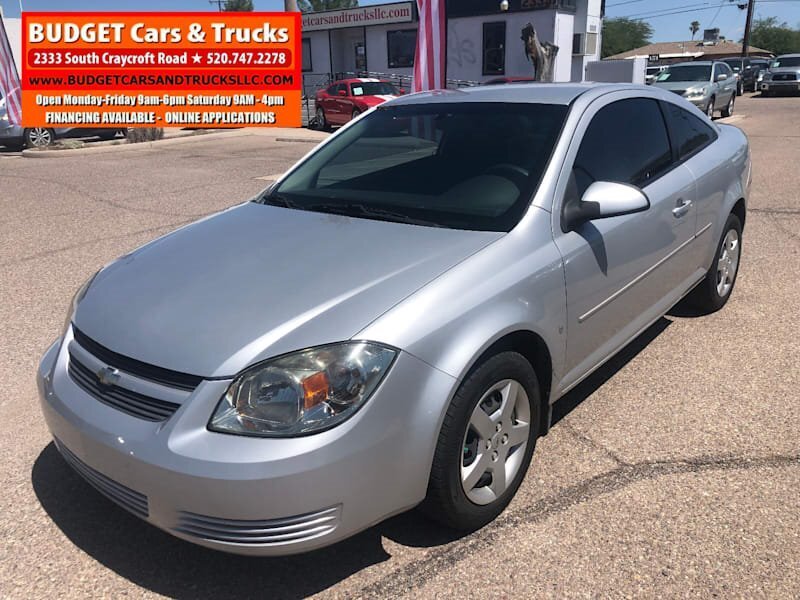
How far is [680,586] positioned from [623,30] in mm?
114567

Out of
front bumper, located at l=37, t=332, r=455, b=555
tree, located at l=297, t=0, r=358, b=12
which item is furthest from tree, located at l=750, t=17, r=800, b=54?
front bumper, located at l=37, t=332, r=455, b=555

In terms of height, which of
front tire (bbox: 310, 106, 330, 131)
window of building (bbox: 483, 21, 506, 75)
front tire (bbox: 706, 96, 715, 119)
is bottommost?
front tire (bbox: 310, 106, 330, 131)

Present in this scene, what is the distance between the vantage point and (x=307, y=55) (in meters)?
35.6

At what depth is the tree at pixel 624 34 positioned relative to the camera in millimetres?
97625

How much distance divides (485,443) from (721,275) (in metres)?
3.08

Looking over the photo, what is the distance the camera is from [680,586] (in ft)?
7.97

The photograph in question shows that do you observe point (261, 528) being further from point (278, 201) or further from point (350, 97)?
point (350, 97)

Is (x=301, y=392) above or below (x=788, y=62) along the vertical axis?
below

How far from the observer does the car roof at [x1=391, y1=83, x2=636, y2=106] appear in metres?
3.56

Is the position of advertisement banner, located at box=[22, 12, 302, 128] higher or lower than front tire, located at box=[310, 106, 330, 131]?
higher

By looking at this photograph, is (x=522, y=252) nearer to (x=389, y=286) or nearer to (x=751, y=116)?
(x=389, y=286)

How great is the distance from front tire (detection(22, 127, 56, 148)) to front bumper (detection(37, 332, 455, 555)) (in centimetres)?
1744

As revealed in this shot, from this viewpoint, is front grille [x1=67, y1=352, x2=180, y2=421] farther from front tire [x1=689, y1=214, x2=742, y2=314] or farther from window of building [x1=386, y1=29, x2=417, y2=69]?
window of building [x1=386, y1=29, x2=417, y2=69]

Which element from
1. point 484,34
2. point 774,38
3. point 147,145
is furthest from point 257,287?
point 774,38
